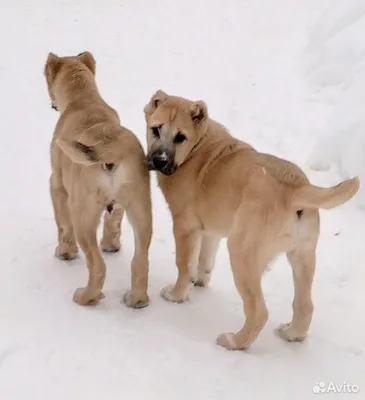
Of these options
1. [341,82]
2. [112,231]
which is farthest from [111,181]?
[341,82]

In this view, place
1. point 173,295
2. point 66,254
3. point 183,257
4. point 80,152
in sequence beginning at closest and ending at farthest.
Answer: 1. point 80,152
2. point 183,257
3. point 173,295
4. point 66,254

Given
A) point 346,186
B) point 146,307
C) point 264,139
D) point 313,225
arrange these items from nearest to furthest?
point 346,186 → point 313,225 → point 146,307 → point 264,139

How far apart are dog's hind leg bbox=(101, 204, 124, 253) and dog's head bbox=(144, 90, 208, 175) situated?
759 millimetres

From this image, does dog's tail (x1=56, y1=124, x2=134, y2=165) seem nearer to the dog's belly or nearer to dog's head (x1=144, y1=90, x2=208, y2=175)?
dog's head (x1=144, y1=90, x2=208, y2=175)

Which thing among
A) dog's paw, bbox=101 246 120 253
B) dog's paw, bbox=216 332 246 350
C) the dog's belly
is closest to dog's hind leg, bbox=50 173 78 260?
dog's paw, bbox=101 246 120 253

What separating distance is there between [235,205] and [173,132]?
2.11 ft

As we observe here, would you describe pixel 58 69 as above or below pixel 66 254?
above

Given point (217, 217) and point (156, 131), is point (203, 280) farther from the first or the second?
point (156, 131)

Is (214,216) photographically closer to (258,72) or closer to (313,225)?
(313,225)

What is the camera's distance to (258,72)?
8.11 meters

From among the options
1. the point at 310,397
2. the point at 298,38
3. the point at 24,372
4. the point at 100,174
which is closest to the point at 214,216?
the point at 100,174

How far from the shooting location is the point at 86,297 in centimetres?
394

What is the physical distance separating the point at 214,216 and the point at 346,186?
2.82 feet

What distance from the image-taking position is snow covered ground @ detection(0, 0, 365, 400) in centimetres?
344
